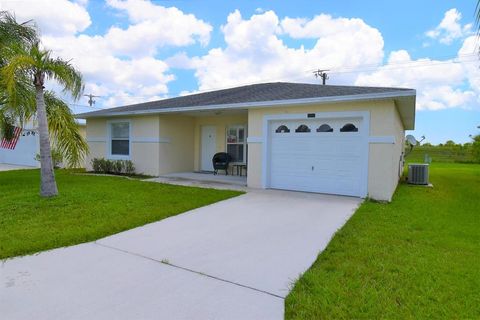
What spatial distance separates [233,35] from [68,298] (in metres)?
15.7

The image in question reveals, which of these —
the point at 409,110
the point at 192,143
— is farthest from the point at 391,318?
the point at 192,143

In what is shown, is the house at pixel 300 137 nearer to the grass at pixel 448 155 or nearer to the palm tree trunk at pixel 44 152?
the palm tree trunk at pixel 44 152

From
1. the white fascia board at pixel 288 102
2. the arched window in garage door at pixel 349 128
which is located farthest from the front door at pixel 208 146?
the arched window in garage door at pixel 349 128

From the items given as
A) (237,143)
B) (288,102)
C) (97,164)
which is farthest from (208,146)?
(288,102)

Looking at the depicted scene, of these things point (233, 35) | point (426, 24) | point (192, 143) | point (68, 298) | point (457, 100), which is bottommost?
point (68, 298)

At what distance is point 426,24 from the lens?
12.1m

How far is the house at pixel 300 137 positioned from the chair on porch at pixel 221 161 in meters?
0.53

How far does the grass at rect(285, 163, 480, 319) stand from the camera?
9.43 feet

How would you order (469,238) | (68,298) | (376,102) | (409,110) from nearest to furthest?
(68,298), (469,238), (376,102), (409,110)

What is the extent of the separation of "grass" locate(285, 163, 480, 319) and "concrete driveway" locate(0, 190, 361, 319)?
0.94ft

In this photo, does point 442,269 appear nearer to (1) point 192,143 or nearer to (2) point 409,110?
(2) point 409,110

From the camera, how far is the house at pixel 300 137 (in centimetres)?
807

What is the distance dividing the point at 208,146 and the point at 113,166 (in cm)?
424

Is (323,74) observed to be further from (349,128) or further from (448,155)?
(349,128)
